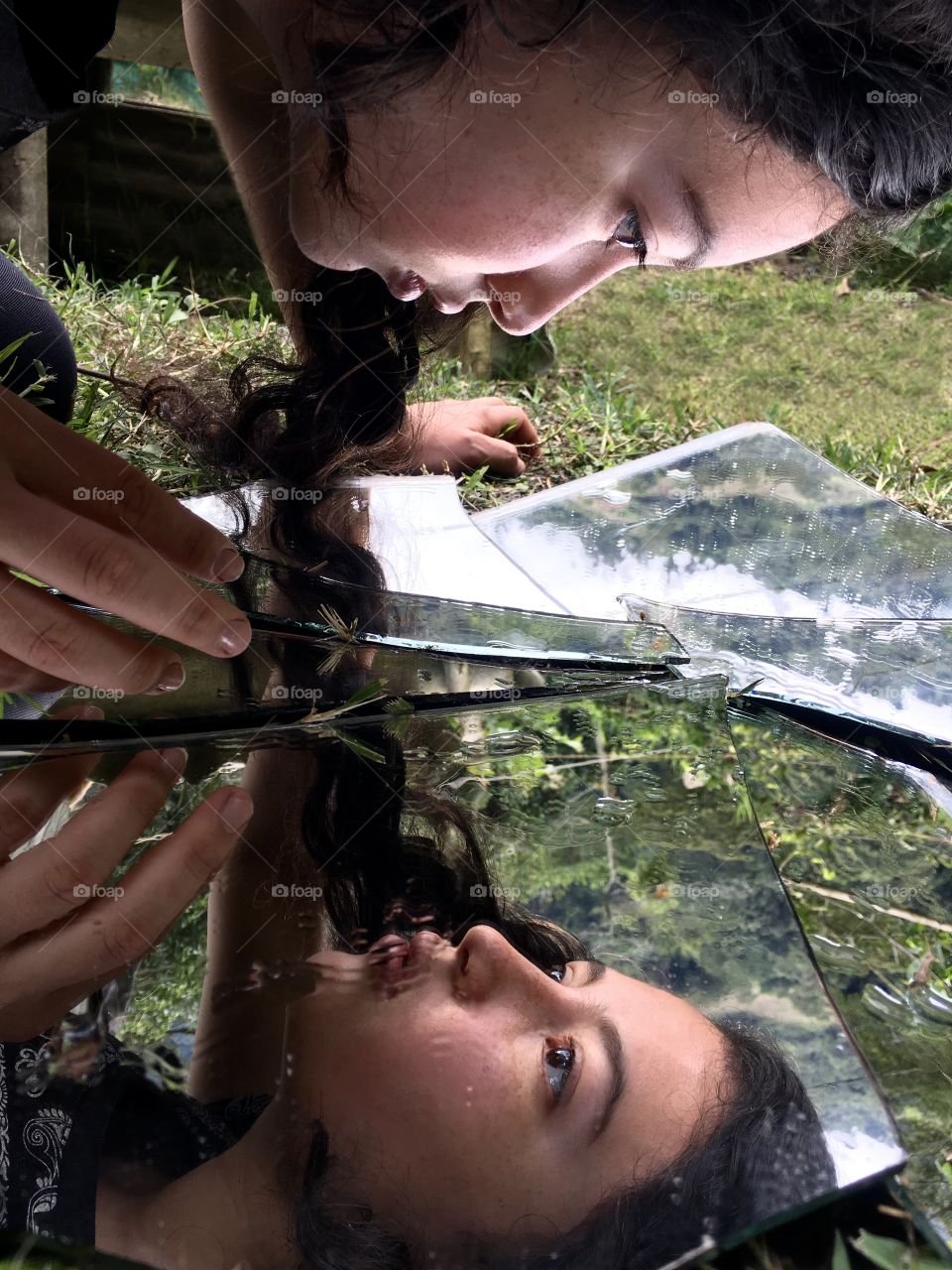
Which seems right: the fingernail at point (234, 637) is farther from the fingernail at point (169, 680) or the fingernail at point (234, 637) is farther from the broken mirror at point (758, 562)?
the broken mirror at point (758, 562)

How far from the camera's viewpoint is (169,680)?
2.78 ft

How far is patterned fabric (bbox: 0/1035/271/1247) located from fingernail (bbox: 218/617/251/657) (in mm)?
277

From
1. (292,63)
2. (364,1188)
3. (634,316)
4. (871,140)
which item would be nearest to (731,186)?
(871,140)

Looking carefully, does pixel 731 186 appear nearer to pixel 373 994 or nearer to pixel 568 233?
pixel 568 233

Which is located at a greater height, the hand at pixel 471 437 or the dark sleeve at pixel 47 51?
the dark sleeve at pixel 47 51

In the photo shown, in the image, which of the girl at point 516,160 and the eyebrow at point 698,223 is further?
the eyebrow at point 698,223

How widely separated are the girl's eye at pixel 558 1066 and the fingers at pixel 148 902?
23 cm

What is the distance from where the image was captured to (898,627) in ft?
3.39

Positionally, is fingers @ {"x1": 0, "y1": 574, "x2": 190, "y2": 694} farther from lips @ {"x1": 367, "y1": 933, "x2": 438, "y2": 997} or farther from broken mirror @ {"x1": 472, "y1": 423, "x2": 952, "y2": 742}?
broken mirror @ {"x1": 472, "y1": 423, "x2": 952, "y2": 742}

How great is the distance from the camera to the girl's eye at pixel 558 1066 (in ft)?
1.87

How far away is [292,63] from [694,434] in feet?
3.92

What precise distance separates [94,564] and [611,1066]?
42 centimetres

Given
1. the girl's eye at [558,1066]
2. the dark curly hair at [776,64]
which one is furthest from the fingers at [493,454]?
the girl's eye at [558,1066]

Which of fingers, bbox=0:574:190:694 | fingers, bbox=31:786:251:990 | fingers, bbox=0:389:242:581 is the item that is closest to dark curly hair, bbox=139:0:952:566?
fingers, bbox=0:389:242:581
